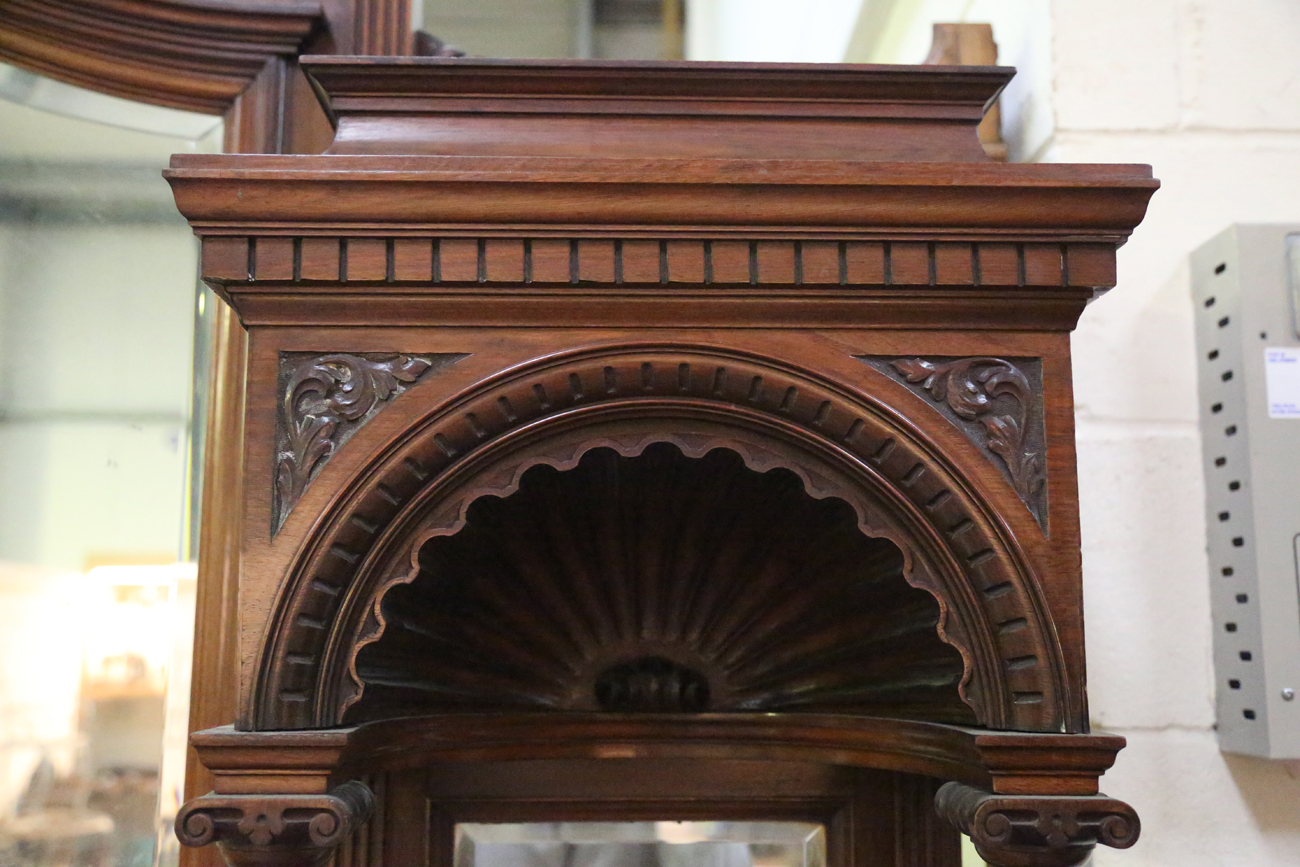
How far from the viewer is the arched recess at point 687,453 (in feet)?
2.16

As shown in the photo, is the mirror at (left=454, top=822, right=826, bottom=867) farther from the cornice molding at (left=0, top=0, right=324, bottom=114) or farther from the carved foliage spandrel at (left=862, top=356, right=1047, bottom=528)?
the cornice molding at (left=0, top=0, right=324, bottom=114)

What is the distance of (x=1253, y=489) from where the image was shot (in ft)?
2.81

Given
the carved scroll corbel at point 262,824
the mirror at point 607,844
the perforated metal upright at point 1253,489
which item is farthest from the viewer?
the mirror at point 607,844

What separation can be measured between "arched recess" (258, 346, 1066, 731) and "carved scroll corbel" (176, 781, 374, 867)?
1.8 inches

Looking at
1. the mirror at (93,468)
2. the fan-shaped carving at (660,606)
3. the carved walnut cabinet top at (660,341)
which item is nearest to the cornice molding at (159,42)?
the mirror at (93,468)

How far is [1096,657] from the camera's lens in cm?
90

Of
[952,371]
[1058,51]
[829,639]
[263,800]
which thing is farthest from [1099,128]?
[263,800]

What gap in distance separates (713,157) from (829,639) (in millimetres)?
467

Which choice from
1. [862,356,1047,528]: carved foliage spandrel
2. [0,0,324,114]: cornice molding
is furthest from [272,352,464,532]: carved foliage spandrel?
[0,0,324,114]: cornice molding

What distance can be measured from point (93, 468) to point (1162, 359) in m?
1.01

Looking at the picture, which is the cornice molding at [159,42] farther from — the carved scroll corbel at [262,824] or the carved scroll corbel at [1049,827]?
the carved scroll corbel at [1049,827]

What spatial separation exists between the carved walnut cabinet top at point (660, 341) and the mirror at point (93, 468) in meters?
0.43

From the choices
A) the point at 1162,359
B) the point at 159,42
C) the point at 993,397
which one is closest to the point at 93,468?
the point at 159,42

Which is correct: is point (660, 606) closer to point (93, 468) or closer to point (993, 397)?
point (993, 397)
